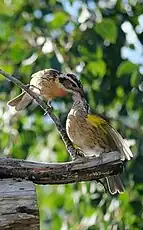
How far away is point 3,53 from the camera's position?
296 cm

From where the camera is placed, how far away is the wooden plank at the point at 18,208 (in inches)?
65.1

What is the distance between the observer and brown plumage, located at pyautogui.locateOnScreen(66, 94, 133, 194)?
1986mm

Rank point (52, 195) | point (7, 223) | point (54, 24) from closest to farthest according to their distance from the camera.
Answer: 1. point (7, 223)
2. point (54, 24)
3. point (52, 195)

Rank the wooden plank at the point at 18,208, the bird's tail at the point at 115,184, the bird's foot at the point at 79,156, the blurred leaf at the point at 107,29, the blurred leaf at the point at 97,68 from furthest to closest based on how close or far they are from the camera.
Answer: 1. the blurred leaf at the point at 97,68
2. the blurred leaf at the point at 107,29
3. the bird's tail at the point at 115,184
4. the bird's foot at the point at 79,156
5. the wooden plank at the point at 18,208

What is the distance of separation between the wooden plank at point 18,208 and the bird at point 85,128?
322 millimetres

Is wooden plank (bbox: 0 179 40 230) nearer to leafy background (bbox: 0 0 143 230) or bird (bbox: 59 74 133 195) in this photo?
bird (bbox: 59 74 133 195)

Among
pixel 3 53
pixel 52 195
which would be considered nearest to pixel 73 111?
pixel 3 53

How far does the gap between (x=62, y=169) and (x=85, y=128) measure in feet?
0.98

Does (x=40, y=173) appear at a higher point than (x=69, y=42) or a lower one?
lower

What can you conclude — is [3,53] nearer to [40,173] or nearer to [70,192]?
[70,192]

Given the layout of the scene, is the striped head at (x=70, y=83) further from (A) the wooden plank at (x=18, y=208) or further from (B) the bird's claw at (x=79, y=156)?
(A) the wooden plank at (x=18, y=208)

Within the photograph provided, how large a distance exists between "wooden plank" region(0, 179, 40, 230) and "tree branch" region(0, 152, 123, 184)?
0.04 metres

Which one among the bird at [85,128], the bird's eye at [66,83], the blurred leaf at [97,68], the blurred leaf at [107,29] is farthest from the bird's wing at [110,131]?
the blurred leaf at [97,68]

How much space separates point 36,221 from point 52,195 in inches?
62.5
